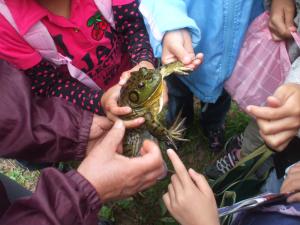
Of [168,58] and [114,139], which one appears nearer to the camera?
[114,139]

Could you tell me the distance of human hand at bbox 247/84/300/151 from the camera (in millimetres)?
1266

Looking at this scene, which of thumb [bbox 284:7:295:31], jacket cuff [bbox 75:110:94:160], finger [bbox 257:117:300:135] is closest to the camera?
finger [bbox 257:117:300:135]

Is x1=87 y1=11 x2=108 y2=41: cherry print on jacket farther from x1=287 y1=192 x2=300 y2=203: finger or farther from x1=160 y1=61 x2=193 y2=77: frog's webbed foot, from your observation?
x1=287 y1=192 x2=300 y2=203: finger

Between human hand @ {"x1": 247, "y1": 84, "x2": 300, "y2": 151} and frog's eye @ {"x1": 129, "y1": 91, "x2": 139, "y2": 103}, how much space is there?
44 centimetres

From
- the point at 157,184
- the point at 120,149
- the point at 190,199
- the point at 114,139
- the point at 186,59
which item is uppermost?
the point at 186,59

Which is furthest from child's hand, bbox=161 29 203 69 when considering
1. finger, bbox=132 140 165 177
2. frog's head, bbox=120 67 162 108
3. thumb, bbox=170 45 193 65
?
finger, bbox=132 140 165 177

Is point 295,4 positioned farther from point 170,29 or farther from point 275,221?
point 275,221

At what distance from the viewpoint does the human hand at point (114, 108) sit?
4.97 ft

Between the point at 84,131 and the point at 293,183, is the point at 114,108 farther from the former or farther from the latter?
the point at 293,183

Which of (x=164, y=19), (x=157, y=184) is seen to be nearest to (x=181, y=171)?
(x=164, y=19)

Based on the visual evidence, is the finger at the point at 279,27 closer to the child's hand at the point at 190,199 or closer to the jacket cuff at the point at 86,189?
the child's hand at the point at 190,199

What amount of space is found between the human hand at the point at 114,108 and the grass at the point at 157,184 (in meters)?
0.91

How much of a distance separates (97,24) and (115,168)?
825 mm

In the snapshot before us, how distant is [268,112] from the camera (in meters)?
1.26
